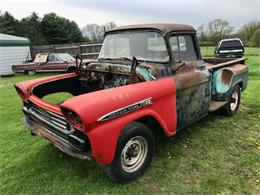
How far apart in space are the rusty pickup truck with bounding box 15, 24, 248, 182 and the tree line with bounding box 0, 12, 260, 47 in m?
25.3

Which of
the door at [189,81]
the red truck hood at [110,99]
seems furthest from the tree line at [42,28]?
A: the red truck hood at [110,99]

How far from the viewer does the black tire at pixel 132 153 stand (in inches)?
119

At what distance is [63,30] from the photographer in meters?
32.5

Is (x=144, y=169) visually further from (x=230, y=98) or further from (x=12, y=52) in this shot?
(x=12, y=52)

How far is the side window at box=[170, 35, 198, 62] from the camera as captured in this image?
4.03 m

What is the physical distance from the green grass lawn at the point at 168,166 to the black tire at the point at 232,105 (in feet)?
1.43

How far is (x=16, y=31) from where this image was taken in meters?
31.0

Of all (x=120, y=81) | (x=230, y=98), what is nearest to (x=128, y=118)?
(x=120, y=81)

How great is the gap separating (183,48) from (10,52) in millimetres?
17091

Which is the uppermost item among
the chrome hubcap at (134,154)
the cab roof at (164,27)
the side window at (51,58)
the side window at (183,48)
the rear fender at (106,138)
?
the cab roof at (164,27)

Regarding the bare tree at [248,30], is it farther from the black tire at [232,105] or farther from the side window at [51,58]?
the black tire at [232,105]

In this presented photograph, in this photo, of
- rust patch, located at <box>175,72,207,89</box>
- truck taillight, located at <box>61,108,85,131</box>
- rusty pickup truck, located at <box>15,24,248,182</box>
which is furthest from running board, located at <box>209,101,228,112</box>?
truck taillight, located at <box>61,108,85,131</box>

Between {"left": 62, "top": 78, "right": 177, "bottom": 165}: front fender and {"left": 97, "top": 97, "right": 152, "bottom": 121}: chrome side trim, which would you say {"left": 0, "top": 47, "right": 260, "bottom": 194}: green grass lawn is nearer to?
{"left": 62, "top": 78, "right": 177, "bottom": 165}: front fender

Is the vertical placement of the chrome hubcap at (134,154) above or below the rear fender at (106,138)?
below
